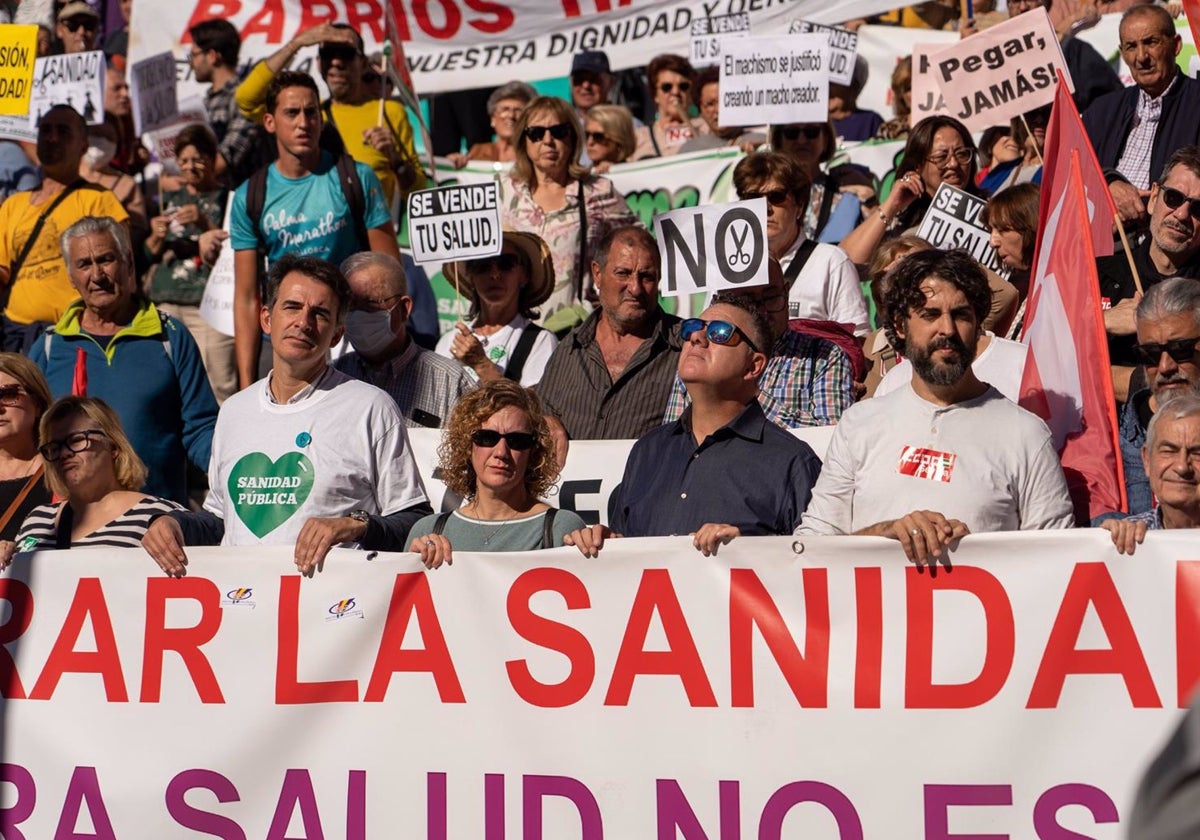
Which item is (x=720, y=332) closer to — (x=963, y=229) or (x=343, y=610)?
(x=343, y=610)

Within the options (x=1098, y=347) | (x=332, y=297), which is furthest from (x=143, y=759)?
(x=1098, y=347)

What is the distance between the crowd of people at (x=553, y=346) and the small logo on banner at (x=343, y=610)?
159 millimetres

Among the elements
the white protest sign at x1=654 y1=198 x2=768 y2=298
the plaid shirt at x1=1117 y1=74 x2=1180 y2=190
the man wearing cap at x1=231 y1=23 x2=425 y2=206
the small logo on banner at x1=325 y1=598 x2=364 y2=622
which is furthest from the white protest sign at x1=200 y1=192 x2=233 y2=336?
the plaid shirt at x1=1117 y1=74 x2=1180 y2=190

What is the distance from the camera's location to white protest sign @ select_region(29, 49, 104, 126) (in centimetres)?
1075

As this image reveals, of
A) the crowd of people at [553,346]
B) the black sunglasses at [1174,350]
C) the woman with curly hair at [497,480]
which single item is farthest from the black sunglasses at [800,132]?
the woman with curly hair at [497,480]

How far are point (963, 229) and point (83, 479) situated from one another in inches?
145

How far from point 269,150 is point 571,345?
4.29 m

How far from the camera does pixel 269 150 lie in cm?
1092

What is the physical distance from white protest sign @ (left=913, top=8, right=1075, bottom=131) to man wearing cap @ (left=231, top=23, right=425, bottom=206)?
2863mm

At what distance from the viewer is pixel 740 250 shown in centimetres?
693

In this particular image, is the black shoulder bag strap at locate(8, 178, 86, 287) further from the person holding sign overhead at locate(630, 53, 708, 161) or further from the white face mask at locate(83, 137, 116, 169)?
the person holding sign overhead at locate(630, 53, 708, 161)

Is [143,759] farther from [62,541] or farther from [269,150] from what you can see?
[269,150]

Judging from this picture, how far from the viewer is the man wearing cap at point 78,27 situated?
42.2ft

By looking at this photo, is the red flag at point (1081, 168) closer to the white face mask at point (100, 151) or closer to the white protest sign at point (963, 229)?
the white protest sign at point (963, 229)
